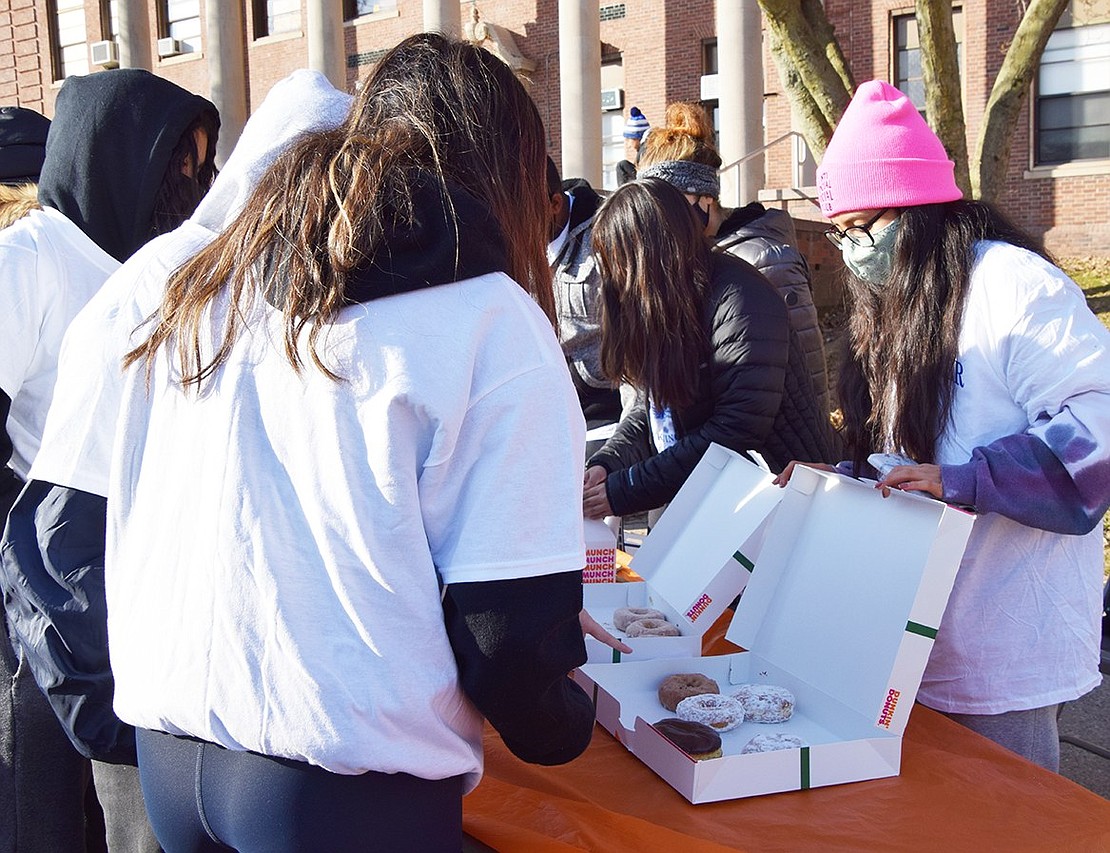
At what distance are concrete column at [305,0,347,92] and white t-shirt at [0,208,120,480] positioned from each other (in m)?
17.5

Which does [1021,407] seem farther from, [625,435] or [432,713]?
[625,435]

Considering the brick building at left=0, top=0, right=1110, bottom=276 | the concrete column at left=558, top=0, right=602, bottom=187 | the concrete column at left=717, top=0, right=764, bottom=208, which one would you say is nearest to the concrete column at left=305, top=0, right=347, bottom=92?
the brick building at left=0, top=0, right=1110, bottom=276

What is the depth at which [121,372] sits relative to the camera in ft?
4.43

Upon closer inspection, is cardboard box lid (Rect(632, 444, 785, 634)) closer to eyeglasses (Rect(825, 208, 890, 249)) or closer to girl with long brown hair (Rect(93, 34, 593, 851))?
eyeglasses (Rect(825, 208, 890, 249))

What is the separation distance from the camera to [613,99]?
67.3 ft

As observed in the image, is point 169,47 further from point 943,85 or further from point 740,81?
point 943,85

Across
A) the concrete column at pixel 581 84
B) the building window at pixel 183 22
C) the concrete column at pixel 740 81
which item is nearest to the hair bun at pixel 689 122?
the concrete column at pixel 740 81

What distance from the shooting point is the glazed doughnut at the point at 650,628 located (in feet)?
7.22

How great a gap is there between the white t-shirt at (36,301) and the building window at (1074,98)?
17007 millimetres

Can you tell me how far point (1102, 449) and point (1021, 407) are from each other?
16 centimetres

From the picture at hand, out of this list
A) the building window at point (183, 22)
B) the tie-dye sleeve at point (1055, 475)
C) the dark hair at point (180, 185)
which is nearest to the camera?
the tie-dye sleeve at point (1055, 475)

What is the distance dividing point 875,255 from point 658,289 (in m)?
0.87

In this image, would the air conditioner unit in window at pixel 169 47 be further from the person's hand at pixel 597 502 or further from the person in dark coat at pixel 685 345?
the person's hand at pixel 597 502

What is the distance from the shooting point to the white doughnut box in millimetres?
2152
